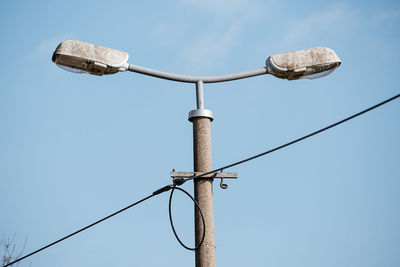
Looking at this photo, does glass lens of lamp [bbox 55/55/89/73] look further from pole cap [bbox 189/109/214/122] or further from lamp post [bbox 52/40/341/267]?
pole cap [bbox 189/109/214/122]

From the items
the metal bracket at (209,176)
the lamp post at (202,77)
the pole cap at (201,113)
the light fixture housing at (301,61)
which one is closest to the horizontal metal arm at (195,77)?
the lamp post at (202,77)

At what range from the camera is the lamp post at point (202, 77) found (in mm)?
4609

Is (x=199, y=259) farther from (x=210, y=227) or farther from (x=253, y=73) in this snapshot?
(x=253, y=73)

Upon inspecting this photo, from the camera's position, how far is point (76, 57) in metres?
4.74

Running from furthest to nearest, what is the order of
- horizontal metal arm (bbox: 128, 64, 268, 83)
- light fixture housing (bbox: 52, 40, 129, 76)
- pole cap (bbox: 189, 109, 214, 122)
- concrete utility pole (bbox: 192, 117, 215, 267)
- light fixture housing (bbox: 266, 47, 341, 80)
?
light fixture housing (bbox: 266, 47, 341, 80)
horizontal metal arm (bbox: 128, 64, 268, 83)
pole cap (bbox: 189, 109, 214, 122)
light fixture housing (bbox: 52, 40, 129, 76)
concrete utility pole (bbox: 192, 117, 215, 267)

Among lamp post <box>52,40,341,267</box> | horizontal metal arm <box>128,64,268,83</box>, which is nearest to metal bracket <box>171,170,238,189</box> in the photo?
lamp post <box>52,40,341,267</box>

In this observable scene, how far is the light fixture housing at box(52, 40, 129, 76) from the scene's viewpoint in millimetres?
4738

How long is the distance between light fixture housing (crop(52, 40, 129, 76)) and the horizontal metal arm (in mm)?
142

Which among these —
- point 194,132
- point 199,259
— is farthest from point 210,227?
point 194,132

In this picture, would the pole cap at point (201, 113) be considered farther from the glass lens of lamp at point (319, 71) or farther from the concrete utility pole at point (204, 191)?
the glass lens of lamp at point (319, 71)

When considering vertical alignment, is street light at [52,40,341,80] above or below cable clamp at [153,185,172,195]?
above

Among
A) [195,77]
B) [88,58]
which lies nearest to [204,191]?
[195,77]

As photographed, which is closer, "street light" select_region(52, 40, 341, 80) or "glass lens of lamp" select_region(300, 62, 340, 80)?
"street light" select_region(52, 40, 341, 80)

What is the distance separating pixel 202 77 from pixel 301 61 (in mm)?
919
